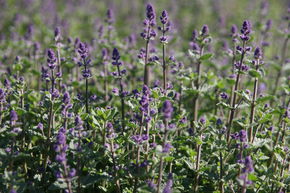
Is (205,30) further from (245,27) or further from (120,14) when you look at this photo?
(120,14)

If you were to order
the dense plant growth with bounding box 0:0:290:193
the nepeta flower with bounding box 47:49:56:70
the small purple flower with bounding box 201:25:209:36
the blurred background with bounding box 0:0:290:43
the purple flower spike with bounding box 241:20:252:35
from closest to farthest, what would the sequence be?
the dense plant growth with bounding box 0:0:290:193, the purple flower spike with bounding box 241:20:252:35, the nepeta flower with bounding box 47:49:56:70, the small purple flower with bounding box 201:25:209:36, the blurred background with bounding box 0:0:290:43

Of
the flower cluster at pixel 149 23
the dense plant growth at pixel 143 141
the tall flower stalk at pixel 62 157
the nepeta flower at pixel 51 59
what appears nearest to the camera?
the tall flower stalk at pixel 62 157

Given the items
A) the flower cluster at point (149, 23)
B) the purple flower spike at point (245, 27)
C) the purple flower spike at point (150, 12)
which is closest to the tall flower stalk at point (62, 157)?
the flower cluster at point (149, 23)

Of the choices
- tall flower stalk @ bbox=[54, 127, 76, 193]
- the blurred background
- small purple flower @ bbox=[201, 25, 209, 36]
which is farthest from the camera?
the blurred background

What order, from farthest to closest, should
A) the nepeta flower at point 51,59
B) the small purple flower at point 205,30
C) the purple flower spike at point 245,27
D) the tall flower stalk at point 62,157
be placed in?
1. the small purple flower at point 205,30
2. the nepeta flower at point 51,59
3. the purple flower spike at point 245,27
4. the tall flower stalk at point 62,157

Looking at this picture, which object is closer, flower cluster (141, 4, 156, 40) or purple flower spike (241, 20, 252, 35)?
purple flower spike (241, 20, 252, 35)

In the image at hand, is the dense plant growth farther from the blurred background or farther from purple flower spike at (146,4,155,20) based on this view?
the blurred background

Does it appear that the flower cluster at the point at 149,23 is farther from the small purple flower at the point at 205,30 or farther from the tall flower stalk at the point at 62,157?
the tall flower stalk at the point at 62,157

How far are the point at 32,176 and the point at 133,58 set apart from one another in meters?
4.98

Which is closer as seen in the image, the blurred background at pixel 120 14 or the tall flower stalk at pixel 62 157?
the tall flower stalk at pixel 62 157

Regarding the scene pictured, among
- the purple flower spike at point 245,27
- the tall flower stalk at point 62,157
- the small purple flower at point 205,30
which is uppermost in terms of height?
the small purple flower at point 205,30

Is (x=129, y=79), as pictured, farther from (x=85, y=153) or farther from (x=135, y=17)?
(x=135, y=17)

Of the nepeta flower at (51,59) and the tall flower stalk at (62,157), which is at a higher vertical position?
the nepeta flower at (51,59)

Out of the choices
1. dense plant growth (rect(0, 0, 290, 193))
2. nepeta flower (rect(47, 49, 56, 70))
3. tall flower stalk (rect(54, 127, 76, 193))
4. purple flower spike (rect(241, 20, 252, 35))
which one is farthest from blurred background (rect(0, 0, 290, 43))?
tall flower stalk (rect(54, 127, 76, 193))
